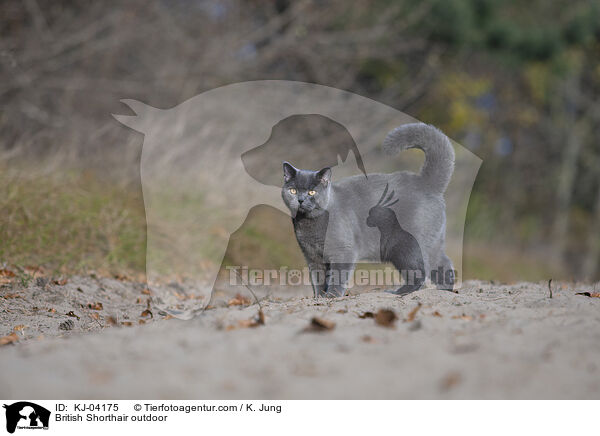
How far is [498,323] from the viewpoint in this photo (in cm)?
262

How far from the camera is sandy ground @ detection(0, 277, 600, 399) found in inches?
74.2

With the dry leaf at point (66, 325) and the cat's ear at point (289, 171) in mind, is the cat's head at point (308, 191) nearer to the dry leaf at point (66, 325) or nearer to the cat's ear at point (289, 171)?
the cat's ear at point (289, 171)

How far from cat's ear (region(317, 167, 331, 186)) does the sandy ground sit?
1.05m

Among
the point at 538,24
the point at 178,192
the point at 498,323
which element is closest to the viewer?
the point at 498,323

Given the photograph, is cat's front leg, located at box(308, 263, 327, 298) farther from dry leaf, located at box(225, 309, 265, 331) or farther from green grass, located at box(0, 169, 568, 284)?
green grass, located at box(0, 169, 568, 284)

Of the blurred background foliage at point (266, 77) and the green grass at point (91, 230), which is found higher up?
the blurred background foliage at point (266, 77)

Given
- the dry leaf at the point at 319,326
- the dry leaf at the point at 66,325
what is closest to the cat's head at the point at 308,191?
the dry leaf at the point at 319,326

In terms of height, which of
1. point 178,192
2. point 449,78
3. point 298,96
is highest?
point 449,78

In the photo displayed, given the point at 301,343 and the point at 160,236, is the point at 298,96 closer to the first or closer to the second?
the point at 160,236

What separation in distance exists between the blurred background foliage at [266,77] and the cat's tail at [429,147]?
2.81 m

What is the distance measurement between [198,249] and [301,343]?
4.14 m

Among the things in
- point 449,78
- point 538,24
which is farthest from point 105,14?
point 538,24

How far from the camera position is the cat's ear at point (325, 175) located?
3792 mm
